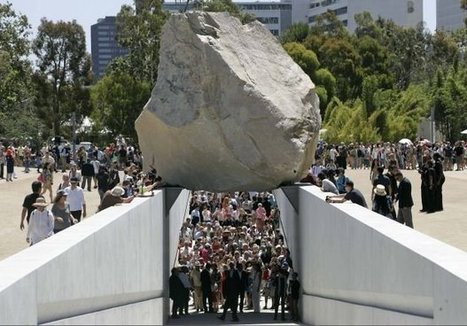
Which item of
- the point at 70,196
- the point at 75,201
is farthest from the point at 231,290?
the point at 70,196

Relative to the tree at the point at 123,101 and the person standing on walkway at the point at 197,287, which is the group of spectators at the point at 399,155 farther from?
the person standing on walkway at the point at 197,287

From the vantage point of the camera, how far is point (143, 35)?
206 ft

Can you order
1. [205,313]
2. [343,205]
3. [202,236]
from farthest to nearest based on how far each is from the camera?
[202,236] → [205,313] → [343,205]

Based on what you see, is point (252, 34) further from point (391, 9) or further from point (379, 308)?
point (391, 9)

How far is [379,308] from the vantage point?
10.6 metres

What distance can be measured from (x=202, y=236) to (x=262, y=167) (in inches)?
236

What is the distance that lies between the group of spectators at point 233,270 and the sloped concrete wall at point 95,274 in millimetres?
1880

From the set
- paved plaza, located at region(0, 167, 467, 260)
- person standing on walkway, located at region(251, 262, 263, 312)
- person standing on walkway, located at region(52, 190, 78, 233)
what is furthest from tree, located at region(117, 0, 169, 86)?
person standing on walkway, located at region(52, 190, 78, 233)

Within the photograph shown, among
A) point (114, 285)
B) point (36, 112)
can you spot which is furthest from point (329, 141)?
point (114, 285)

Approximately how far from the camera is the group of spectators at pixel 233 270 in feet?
66.6

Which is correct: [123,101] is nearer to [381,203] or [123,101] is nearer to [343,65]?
[343,65]

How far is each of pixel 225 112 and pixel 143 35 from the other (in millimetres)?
43646

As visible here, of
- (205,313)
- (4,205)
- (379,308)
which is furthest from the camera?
(4,205)

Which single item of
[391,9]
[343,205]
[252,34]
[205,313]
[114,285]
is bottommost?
[205,313]
